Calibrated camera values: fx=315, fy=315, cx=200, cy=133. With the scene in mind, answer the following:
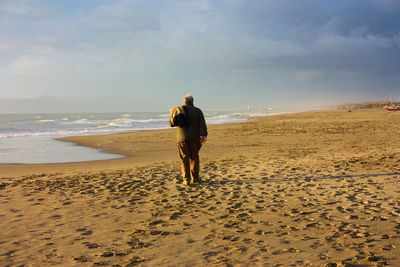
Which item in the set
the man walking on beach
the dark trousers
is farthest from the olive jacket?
the dark trousers

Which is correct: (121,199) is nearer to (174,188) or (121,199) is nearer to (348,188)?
(174,188)

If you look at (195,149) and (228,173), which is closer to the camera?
(195,149)

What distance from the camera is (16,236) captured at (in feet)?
14.0

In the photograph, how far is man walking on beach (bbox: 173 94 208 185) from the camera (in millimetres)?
6988

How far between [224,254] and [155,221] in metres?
1.50

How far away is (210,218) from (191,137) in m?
2.54

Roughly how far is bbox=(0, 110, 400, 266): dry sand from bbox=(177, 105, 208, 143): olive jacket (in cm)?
107

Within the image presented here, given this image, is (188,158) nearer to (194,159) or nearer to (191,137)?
(194,159)

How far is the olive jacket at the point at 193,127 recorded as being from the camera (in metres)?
6.97

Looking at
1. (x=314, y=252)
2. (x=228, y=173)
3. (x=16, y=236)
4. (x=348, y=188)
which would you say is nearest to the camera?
(x=314, y=252)

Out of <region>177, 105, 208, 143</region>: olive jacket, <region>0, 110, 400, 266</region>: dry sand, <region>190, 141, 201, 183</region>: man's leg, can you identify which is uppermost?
<region>177, 105, 208, 143</region>: olive jacket

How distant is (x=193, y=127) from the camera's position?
23.0ft

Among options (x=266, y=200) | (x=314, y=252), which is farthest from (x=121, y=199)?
(x=314, y=252)

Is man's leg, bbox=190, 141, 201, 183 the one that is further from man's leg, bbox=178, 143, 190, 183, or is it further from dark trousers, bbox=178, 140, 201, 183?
man's leg, bbox=178, 143, 190, 183
